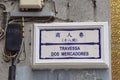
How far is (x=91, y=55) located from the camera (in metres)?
3.39

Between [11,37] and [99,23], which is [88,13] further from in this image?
[11,37]

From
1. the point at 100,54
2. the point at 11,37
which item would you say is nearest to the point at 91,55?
the point at 100,54

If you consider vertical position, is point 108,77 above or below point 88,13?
below

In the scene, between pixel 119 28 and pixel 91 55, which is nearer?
pixel 91 55

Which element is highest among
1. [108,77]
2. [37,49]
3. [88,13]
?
[88,13]

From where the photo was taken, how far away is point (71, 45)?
11.2 ft

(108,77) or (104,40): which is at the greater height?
(104,40)

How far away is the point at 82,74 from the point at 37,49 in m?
0.41

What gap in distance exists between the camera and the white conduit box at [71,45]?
11.1ft

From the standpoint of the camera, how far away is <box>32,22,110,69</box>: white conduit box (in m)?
3.38

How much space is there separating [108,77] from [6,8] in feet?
3.37

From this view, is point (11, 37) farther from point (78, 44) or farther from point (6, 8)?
point (78, 44)

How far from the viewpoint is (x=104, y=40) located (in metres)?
3.42

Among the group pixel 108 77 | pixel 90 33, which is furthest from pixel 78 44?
pixel 108 77
